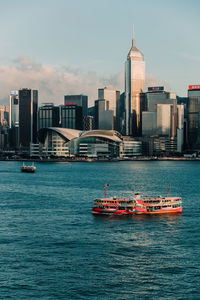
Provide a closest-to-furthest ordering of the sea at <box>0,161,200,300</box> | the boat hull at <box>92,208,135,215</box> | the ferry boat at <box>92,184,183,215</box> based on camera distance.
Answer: the sea at <box>0,161,200,300</box>, the boat hull at <box>92,208,135,215</box>, the ferry boat at <box>92,184,183,215</box>

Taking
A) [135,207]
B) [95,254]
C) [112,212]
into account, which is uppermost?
[135,207]

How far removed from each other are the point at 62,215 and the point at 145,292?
4053 centimetres

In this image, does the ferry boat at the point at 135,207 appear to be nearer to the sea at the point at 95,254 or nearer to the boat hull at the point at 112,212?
the boat hull at the point at 112,212

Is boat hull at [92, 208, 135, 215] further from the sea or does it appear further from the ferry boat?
the sea

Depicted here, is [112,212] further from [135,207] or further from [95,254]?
[95,254]

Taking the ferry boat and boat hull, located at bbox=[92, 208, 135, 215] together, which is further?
the ferry boat

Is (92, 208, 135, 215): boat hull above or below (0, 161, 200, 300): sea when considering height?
above

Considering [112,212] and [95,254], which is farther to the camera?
[112,212]

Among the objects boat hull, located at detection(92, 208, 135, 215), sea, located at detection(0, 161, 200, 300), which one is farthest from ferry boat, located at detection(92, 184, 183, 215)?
sea, located at detection(0, 161, 200, 300)

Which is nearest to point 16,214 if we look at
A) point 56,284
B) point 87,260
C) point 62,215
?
point 62,215

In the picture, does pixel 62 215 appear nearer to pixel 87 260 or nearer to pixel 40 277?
pixel 87 260

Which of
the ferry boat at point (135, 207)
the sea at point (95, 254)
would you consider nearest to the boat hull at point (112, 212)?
the ferry boat at point (135, 207)

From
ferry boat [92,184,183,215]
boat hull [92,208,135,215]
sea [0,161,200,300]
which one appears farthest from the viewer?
ferry boat [92,184,183,215]

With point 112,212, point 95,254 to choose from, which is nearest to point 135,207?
point 112,212
